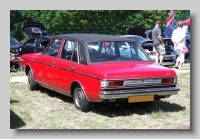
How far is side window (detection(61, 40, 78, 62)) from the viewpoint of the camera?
8001mm

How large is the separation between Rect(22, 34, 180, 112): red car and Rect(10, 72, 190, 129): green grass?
340 millimetres

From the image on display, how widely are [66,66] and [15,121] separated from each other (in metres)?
1.66

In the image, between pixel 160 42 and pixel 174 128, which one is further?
pixel 160 42

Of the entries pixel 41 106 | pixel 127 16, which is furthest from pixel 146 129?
pixel 127 16

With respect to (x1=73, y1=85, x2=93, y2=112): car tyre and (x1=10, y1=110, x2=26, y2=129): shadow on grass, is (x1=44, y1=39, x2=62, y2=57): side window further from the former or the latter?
(x1=10, y1=110, x2=26, y2=129): shadow on grass

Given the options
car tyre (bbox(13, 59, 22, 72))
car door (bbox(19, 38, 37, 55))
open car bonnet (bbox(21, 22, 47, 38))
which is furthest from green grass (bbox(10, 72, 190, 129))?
open car bonnet (bbox(21, 22, 47, 38))

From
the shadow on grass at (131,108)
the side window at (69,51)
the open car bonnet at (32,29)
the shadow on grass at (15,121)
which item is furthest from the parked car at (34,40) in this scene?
the shadow on grass at (15,121)

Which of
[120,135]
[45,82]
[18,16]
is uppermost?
[18,16]

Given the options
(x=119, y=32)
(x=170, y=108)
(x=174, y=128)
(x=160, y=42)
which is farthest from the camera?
(x=119, y=32)

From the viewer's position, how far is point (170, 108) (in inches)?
322

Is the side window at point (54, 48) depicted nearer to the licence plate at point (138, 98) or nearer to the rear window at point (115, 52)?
the rear window at point (115, 52)

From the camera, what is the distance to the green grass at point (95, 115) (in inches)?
269

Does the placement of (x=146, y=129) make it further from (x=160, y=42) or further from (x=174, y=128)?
(x=160, y=42)

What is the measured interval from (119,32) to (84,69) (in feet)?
65.8
